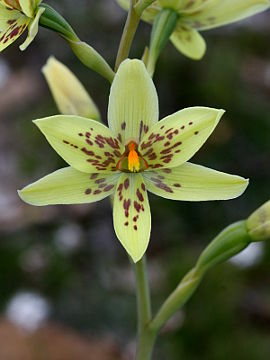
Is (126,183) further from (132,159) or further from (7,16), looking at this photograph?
(7,16)

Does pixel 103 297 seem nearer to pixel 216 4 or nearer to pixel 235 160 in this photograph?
pixel 235 160

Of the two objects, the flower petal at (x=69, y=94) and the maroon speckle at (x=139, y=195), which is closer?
the maroon speckle at (x=139, y=195)

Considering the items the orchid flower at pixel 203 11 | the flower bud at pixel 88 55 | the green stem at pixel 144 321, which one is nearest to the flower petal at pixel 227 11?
the orchid flower at pixel 203 11

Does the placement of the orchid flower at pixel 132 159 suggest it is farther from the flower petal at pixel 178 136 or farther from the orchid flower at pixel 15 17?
the orchid flower at pixel 15 17

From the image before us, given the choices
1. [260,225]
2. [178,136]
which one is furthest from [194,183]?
[260,225]

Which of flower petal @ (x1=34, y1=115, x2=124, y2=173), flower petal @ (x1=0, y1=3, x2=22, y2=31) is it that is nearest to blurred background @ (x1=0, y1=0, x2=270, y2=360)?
flower petal @ (x1=34, y1=115, x2=124, y2=173)

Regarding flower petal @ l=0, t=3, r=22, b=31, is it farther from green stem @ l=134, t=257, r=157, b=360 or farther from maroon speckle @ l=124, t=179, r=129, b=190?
green stem @ l=134, t=257, r=157, b=360
